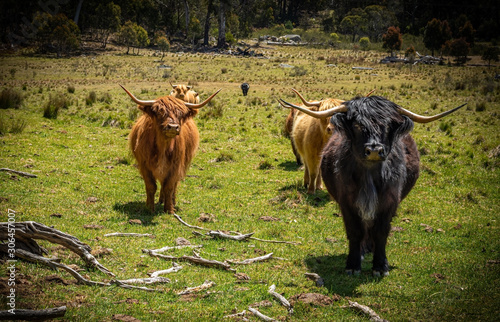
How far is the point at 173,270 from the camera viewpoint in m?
5.36

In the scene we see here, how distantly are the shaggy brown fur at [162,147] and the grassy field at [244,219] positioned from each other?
1.73 ft

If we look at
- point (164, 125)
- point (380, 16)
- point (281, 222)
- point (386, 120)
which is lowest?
point (281, 222)

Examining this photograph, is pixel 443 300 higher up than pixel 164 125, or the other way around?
pixel 164 125

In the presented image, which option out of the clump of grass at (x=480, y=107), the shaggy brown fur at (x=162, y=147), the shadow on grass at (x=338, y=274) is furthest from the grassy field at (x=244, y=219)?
the clump of grass at (x=480, y=107)

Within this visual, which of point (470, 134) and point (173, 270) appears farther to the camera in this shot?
point (470, 134)

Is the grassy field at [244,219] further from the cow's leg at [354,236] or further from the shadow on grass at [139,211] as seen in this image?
the cow's leg at [354,236]

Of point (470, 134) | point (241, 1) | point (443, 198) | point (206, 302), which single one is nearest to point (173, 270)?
point (206, 302)

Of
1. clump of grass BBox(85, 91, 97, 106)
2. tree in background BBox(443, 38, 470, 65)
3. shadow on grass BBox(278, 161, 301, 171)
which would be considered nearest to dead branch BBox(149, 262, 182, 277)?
shadow on grass BBox(278, 161, 301, 171)

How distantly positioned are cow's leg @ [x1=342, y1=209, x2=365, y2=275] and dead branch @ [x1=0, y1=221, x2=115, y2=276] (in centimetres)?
273

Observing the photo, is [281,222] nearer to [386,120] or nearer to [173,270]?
[173,270]

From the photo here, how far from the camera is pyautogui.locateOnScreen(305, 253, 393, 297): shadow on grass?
5165mm

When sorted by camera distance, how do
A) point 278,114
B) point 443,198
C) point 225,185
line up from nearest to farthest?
1. point 443,198
2. point 225,185
3. point 278,114

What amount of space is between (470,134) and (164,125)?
11666 millimetres

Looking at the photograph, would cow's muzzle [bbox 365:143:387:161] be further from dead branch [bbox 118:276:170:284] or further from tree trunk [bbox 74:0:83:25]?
tree trunk [bbox 74:0:83:25]
